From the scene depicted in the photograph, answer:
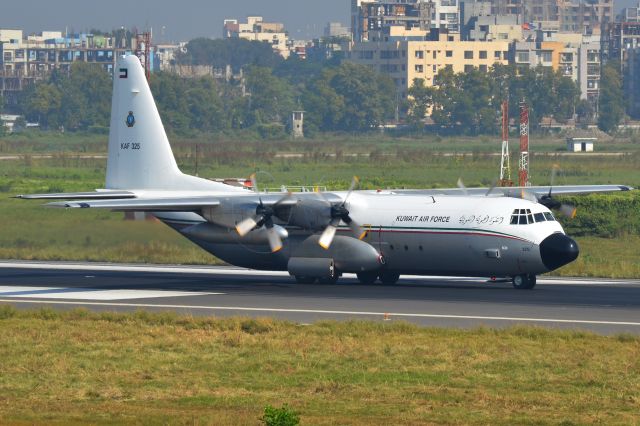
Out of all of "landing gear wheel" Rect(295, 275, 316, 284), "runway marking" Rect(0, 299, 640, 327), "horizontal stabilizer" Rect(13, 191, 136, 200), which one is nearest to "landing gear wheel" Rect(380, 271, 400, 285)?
"landing gear wheel" Rect(295, 275, 316, 284)

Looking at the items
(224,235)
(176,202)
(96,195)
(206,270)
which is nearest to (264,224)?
(224,235)

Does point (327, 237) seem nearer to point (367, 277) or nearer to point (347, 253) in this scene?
point (347, 253)

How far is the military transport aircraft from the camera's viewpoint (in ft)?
134

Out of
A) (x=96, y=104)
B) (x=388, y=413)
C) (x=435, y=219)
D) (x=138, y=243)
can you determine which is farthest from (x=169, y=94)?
(x=388, y=413)

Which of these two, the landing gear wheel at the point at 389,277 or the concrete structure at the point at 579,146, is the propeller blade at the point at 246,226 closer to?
the landing gear wheel at the point at 389,277

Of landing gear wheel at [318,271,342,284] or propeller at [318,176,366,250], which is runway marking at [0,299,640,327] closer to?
propeller at [318,176,366,250]

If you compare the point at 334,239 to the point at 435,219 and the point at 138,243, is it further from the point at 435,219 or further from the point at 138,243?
the point at 138,243

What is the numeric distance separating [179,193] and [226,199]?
4600 millimetres

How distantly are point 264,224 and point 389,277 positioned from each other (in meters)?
4.93

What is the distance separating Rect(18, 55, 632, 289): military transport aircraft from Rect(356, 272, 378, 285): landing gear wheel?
0.05 m

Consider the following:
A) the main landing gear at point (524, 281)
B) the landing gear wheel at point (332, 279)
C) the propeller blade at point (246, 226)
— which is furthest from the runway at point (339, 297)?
the propeller blade at point (246, 226)

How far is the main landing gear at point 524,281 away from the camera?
137 ft

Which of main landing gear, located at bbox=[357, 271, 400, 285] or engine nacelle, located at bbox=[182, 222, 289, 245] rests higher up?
engine nacelle, located at bbox=[182, 222, 289, 245]

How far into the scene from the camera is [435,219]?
42062 mm
